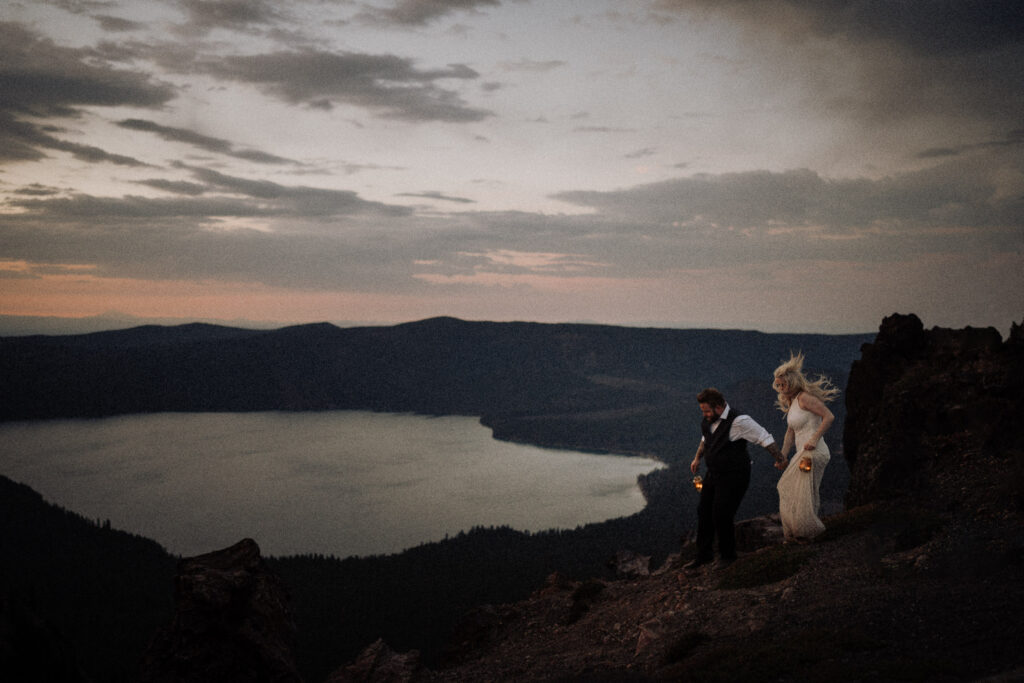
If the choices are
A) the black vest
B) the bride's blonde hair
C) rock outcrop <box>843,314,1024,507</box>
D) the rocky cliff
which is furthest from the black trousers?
rock outcrop <box>843,314,1024,507</box>

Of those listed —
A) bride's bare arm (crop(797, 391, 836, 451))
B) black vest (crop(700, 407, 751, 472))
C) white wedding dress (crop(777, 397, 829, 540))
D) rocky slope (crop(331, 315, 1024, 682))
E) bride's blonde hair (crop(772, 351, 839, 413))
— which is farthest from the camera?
bride's blonde hair (crop(772, 351, 839, 413))

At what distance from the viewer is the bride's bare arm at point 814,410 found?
44.2ft

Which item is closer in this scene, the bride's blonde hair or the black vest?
the black vest

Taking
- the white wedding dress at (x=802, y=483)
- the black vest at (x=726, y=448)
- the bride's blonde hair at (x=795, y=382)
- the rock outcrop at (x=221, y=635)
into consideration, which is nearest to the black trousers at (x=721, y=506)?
the black vest at (x=726, y=448)


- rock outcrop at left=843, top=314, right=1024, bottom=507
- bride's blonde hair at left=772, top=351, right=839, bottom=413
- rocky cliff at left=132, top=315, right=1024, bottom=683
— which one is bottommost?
rocky cliff at left=132, top=315, right=1024, bottom=683

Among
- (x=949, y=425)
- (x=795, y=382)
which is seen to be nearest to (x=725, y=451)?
(x=795, y=382)

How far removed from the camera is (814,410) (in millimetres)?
13797

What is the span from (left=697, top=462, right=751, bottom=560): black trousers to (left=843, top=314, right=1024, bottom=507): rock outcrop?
5.65m

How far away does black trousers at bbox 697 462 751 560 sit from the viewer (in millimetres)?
13844

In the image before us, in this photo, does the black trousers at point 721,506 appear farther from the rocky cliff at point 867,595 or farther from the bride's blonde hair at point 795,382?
the bride's blonde hair at point 795,382

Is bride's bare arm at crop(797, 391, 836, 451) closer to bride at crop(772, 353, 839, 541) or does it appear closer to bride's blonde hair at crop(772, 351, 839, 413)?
bride at crop(772, 353, 839, 541)

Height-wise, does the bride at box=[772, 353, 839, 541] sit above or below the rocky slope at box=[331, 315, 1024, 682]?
above

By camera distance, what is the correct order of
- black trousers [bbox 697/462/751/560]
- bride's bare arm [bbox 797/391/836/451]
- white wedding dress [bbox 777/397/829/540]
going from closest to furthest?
bride's bare arm [bbox 797/391/836/451] < black trousers [bbox 697/462/751/560] < white wedding dress [bbox 777/397/829/540]

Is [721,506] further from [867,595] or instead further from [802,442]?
[867,595]
